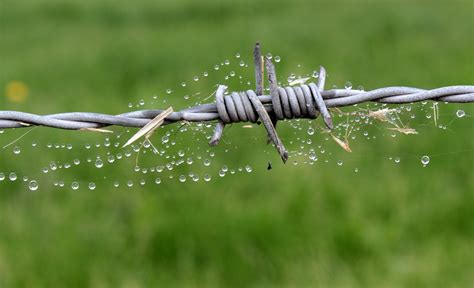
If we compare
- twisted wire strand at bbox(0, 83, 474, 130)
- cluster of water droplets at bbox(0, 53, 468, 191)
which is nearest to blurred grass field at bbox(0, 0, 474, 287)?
cluster of water droplets at bbox(0, 53, 468, 191)

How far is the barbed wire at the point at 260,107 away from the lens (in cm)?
159

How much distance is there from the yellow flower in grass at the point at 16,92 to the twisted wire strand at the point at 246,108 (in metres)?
4.05

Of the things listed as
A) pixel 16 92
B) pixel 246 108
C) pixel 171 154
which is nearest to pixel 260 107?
pixel 246 108

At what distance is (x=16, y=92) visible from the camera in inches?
221

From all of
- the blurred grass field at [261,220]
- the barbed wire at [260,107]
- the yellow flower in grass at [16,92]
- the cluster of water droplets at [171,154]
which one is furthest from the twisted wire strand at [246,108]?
the yellow flower in grass at [16,92]

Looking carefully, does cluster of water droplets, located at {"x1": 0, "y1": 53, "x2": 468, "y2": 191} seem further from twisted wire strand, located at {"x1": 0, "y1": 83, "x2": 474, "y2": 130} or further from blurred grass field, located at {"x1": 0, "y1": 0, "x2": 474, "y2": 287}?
twisted wire strand, located at {"x1": 0, "y1": 83, "x2": 474, "y2": 130}

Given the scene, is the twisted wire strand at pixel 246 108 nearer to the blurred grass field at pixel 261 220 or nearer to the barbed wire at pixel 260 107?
the barbed wire at pixel 260 107

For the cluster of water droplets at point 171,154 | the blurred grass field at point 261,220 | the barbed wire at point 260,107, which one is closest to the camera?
the barbed wire at point 260,107

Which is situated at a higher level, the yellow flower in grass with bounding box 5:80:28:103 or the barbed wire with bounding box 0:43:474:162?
the yellow flower in grass with bounding box 5:80:28:103

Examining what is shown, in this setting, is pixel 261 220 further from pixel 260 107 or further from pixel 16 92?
pixel 16 92

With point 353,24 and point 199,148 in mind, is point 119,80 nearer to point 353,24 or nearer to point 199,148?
point 199,148

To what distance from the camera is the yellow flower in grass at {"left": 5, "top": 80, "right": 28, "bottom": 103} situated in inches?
219

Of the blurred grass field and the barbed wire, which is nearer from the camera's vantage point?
the barbed wire

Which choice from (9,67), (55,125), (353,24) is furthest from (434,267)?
(353,24)
